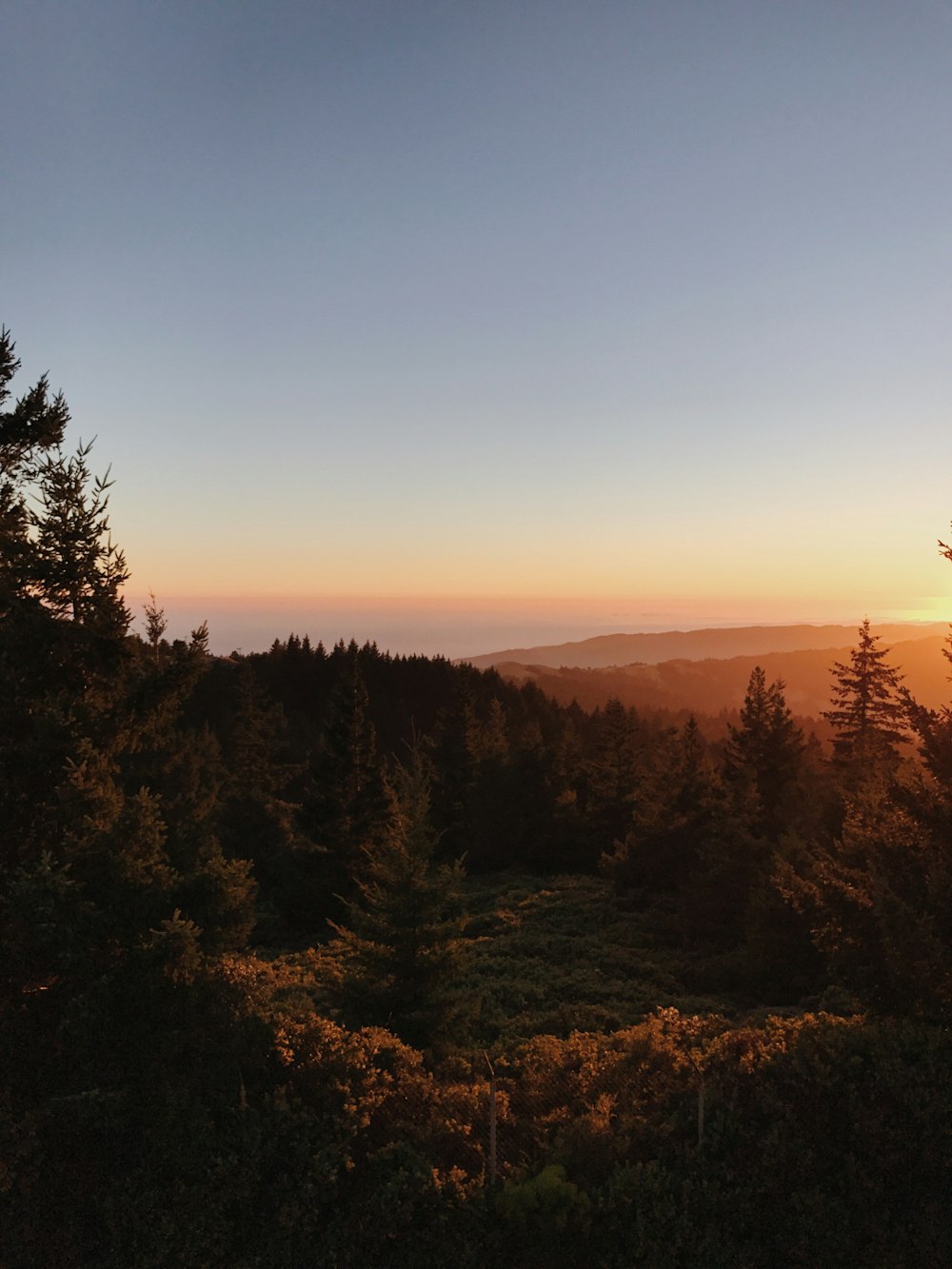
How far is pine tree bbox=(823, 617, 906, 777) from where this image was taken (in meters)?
31.5

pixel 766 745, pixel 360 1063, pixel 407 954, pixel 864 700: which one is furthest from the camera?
pixel 766 745

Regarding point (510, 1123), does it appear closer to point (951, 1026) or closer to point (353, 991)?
point (353, 991)

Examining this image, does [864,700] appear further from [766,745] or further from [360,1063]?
[360,1063]

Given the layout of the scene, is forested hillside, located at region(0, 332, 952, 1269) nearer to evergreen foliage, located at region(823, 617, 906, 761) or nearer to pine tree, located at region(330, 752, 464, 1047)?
pine tree, located at region(330, 752, 464, 1047)

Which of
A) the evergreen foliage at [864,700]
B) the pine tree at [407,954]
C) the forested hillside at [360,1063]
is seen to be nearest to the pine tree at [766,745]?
the evergreen foliage at [864,700]

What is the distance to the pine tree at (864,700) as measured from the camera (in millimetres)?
31484

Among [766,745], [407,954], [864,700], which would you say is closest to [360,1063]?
[407,954]

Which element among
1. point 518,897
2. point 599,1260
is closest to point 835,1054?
point 599,1260

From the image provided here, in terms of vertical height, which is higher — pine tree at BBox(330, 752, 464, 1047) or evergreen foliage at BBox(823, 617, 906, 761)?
evergreen foliage at BBox(823, 617, 906, 761)

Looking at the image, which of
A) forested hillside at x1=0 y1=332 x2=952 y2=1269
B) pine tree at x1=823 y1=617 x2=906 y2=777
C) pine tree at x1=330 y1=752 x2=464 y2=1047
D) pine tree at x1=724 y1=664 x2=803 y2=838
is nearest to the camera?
forested hillside at x1=0 y1=332 x2=952 y2=1269

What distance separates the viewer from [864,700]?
1280 inches

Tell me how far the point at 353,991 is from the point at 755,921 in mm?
13061

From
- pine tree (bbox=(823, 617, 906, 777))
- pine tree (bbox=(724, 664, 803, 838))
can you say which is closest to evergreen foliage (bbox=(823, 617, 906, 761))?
pine tree (bbox=(823, 617, 906, 777))

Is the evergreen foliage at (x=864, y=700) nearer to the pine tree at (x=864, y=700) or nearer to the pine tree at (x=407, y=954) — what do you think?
the pine tree at (x=864, y=700)
